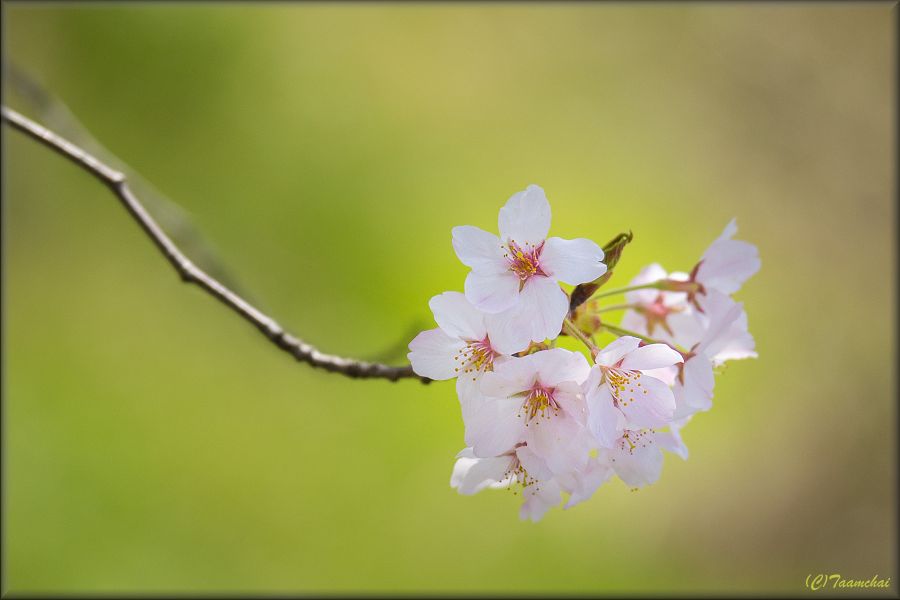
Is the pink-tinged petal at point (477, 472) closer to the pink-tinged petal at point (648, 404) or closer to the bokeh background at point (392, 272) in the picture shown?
the pink-tinged petal at point (648, 404)

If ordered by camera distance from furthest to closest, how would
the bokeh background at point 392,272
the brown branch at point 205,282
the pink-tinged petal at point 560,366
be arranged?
the bokeh background at point 392,272, the brown branch at point 205,282, the pink-tinged petal at point 560,366

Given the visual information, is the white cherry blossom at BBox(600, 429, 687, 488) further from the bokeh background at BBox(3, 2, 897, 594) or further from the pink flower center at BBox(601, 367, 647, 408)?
the bokeh background at BBox(3, 2, 897, 594)

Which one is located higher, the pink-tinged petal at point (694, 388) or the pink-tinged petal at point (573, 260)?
the pink-tinged petal at point (573, 260)

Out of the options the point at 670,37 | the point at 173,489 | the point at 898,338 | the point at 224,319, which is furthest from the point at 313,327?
the point at 898,338

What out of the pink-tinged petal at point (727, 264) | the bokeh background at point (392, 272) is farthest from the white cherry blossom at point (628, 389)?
the bokeh background at point (392, 272)

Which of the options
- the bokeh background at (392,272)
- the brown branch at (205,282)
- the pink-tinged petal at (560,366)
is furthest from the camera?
the bokeh background at (392,272)

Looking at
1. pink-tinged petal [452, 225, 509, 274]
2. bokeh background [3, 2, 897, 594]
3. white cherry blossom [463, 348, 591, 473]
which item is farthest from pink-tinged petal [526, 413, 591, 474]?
bokeh background [3, 2, 897, 594]

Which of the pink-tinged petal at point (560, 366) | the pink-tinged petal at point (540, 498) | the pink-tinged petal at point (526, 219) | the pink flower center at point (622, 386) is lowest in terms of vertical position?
the pink-tinged petal at point (540, 498)
